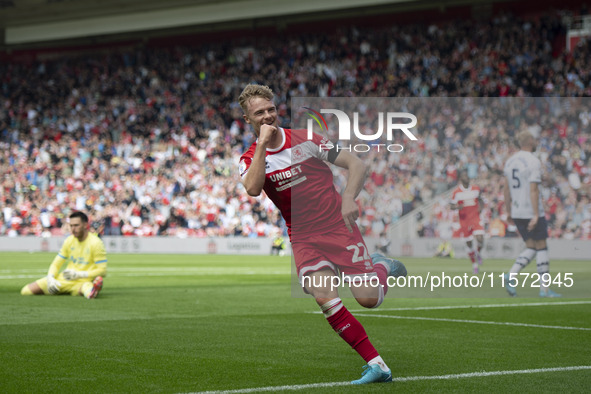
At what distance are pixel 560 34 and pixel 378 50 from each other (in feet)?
27.0

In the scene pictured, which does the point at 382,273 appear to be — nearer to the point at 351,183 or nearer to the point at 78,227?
the point at 351,183

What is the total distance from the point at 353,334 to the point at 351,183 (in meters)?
1.07

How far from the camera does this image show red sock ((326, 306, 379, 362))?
6.07 meters

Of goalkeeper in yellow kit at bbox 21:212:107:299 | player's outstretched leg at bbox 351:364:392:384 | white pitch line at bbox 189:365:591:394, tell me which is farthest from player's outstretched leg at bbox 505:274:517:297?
player's outstretched leg at bbox 351:364:392:384

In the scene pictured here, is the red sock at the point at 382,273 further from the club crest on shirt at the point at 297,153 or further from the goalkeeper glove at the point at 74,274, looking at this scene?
the goalkeeper glove at the point at 74,274

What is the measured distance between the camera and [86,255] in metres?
13.8

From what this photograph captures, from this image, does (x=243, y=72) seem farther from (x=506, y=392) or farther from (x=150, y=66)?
(x=506, y=392)

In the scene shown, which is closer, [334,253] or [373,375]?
[373,375]

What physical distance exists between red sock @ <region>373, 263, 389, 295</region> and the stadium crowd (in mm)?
25010

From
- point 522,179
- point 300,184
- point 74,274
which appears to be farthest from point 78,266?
point 300,184

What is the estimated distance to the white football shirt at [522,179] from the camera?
12648 millimetres

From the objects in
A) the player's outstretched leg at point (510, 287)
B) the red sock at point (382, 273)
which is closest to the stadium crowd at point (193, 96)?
the player's outstretched leg at point (510, 287)

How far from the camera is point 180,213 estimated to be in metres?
36.6

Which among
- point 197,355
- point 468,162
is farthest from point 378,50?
point 197,355
